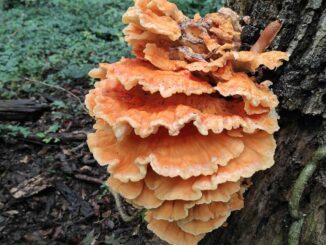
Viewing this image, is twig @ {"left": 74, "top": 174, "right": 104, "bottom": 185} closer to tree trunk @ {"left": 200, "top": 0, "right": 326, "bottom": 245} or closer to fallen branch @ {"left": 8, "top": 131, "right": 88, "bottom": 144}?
fallen branch @ {"left": 8, "top": 131, "right": 88, "bottom": 144}

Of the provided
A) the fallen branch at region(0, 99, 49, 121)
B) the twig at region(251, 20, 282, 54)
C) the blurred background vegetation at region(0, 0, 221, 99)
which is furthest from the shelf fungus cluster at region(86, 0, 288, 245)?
the blurred background vegetation at region(0, 0, 221, 99)

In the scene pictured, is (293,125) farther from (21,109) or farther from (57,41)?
(57,41)

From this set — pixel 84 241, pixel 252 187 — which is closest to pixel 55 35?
pixel 84 241

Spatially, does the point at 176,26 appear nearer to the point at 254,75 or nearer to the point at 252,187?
the point at 254,75

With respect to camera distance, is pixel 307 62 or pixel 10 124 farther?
pixel 10 124

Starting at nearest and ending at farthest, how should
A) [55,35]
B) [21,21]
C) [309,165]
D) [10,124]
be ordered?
[309,165]
[10,124]
[55,35]
[21,21]

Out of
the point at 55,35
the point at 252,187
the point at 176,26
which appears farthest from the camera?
the point at 55,35

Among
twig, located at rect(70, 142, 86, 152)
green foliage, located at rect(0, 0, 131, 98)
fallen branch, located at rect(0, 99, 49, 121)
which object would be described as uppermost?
twig, located at rect(70, 142, 86, 152)

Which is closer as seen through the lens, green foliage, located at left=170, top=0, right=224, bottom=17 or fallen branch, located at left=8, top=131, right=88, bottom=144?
fallen branch, located at left=8, top=131, right=88, bottom=144

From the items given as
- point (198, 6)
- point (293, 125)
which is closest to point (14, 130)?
point (293, 125)
